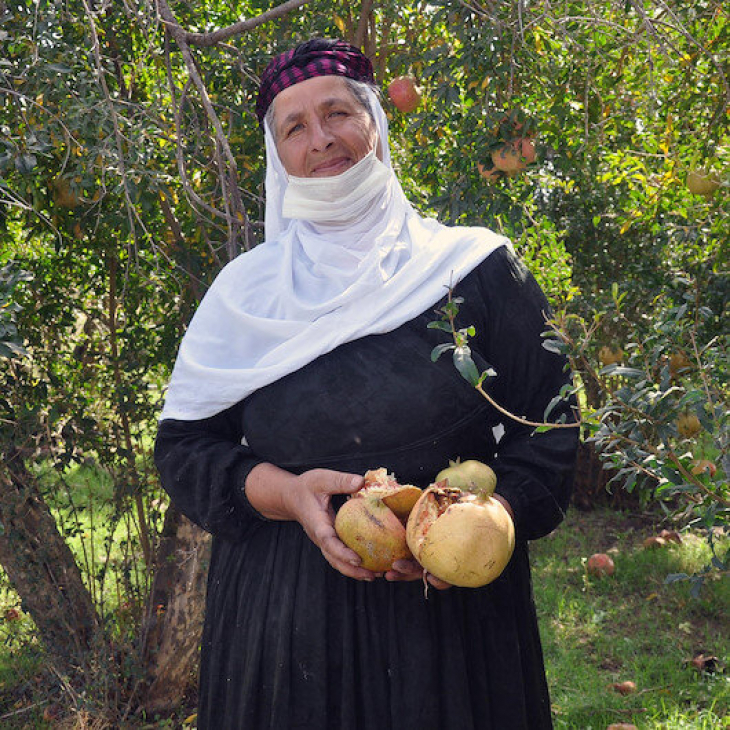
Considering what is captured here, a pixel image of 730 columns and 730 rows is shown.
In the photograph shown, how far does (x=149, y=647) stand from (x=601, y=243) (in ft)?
11.2

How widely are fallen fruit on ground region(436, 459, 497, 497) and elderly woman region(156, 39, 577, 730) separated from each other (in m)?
0.06

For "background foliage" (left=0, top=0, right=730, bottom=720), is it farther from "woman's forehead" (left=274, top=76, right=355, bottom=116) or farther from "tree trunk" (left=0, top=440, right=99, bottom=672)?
"woman's forehead" (left=274, top=76, right=355, bottom=116)

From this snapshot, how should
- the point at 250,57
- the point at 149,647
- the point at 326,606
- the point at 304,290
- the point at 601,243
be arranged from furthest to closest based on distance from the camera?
the point at 601,243 → the point at 149,647 → the point at 250,57 → the point at 304,290 → the point at 326,606

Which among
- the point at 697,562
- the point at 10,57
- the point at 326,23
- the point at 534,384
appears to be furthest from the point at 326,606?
the point at 697,562

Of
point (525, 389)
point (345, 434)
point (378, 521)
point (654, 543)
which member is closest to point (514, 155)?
point (525, 389)

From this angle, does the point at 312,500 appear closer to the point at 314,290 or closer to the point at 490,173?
the point at 314,290

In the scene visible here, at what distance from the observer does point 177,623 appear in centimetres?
387

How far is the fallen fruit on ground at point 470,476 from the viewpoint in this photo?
1745mm

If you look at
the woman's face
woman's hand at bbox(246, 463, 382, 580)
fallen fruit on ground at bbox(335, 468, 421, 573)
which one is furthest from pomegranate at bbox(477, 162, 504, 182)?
fallen fruit on ground at bbox(335, 468, 421, 573)

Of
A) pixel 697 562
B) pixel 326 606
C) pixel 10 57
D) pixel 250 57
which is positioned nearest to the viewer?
pixel 326 606

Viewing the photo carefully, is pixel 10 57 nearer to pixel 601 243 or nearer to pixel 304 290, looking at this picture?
pixel 304 290

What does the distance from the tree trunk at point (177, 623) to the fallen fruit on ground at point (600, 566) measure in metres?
2.30

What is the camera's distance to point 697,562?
543cm

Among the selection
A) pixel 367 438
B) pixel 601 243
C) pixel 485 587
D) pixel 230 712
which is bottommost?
pixel 230 712
